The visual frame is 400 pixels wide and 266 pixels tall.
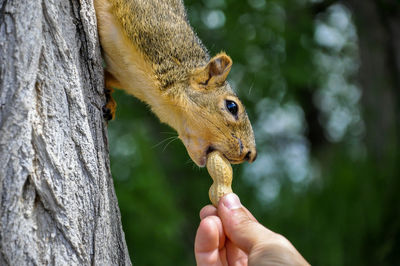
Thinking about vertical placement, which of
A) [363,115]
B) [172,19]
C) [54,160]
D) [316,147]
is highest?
[172,19]

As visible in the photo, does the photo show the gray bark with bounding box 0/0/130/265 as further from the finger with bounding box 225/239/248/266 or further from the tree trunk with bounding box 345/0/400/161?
the tree trunk with bounding box 345/0/400/161

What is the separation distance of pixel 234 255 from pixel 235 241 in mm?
205

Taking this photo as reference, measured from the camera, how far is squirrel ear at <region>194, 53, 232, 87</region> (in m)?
2.81

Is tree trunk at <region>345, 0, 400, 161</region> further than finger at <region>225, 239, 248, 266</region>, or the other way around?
tree trunk at <region>345, 0, 400, 161</region>

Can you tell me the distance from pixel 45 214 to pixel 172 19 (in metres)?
1.45

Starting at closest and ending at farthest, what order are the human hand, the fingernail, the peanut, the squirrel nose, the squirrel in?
1. the human hand
2. the fingernail
3. the peanut
4. the squirrel
5. the squirrel nose

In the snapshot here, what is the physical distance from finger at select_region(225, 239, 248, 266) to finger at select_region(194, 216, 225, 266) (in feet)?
0.25

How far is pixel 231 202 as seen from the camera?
215cm

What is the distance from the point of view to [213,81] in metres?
2.81

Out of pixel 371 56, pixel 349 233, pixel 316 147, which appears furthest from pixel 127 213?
pixel 316 147

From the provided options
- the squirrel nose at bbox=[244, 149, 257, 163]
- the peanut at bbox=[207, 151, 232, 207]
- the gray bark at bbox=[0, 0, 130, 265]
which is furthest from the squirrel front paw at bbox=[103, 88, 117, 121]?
the squirrel nose at bbox=[244, 149, 257, 163]

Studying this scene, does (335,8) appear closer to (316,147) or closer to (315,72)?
(315,72)

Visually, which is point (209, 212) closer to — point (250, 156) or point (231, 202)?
point (231, 202)

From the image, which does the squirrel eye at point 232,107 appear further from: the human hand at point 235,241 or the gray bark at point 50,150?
the gray bark at point 50,150
